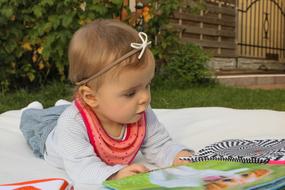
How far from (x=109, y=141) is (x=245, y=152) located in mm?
405

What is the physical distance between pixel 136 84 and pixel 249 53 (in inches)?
297

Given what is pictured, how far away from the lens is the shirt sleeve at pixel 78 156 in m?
1.54

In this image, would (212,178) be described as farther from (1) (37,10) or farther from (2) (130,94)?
(1) (37,10)

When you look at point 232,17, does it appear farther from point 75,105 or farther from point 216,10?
point 75,105

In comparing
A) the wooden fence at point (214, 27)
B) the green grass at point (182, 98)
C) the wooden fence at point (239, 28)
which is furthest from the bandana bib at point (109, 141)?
the wooden fence at point (214, 27)

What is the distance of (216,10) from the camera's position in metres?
8.12

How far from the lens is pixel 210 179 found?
1.25 meters

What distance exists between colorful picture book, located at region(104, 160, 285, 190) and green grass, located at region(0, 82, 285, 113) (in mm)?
2503

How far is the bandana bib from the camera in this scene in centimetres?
170

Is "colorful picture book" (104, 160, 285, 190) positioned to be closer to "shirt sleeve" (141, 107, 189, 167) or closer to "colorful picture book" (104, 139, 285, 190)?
"colorful picture book" (104, 139, 285, 190)

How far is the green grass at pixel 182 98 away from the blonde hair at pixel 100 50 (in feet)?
6.94

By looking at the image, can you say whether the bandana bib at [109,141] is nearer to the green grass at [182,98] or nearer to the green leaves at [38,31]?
the green grass at [182,98]

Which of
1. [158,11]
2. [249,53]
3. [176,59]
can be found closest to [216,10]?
[249,53]

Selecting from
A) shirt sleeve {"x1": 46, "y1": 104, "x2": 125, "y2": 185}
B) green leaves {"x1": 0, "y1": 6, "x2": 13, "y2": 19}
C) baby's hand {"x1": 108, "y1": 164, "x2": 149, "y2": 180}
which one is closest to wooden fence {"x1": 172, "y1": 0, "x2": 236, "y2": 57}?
green leaves {"x1": 0, "y1": 6, "x2": 13, "y2": 19}
